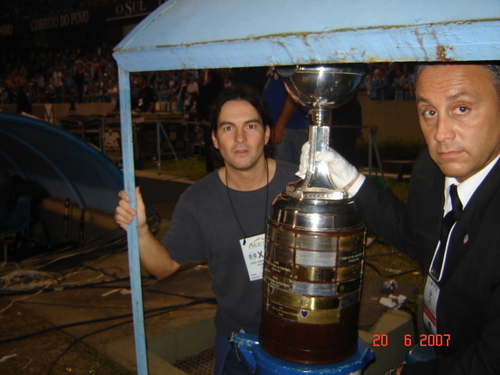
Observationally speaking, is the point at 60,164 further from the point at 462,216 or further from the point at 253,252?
the point at 462,216

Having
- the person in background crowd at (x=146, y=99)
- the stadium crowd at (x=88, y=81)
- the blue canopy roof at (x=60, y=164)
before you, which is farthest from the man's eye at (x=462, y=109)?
the person in background crowd at (x=146, y=99)

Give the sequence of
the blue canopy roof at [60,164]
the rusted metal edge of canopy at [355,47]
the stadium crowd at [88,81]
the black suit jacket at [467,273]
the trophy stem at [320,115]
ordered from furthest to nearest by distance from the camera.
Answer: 1. the stadium crowd at [88,81]
2. the blue canopy roof at [60,164]
3. the trophy stem at [320,115]
4. the black suit jacket at [467,273]
5. the rusted metal edge of canopy at [355,47]

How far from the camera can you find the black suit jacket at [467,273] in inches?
50.1

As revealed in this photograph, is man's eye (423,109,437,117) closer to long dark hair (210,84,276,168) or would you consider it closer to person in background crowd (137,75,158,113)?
long dark hair (210,84,276,168)

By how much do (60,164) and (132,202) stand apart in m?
4.84

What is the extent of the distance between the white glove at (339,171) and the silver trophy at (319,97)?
0.14ft

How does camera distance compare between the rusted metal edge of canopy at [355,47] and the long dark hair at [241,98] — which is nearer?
the rusted metal edge of canopy at [355,47]

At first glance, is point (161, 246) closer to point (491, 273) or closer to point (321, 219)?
point (321, 219)

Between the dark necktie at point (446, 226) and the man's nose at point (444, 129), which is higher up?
the man's nose at point (444, 129)

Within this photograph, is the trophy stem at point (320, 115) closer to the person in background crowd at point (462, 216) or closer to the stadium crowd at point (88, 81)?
the person in background crowd at point (462, 216)

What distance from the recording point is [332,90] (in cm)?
142

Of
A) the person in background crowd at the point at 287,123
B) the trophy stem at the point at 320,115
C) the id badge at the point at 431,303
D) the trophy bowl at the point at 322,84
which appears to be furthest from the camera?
the person in background crowd at the point at 287,123

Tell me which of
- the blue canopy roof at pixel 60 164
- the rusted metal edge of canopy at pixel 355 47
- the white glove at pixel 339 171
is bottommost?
the blue canopy roof at pixel 60 164

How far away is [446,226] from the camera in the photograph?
1.57m
